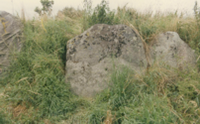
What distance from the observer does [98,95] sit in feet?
11.8

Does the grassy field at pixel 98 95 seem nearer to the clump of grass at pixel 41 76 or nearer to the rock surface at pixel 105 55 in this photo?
the clump of grass at pixel 41 76

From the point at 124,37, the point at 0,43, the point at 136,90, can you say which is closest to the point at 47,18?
the point at 0,43

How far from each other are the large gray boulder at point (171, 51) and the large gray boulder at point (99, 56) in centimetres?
57

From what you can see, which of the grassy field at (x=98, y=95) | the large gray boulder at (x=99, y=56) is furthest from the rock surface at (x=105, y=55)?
the grassy field at (x=98, y=95)

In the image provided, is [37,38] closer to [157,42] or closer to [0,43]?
[0,43]

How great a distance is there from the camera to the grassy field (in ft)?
9.23

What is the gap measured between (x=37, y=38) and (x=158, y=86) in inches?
141

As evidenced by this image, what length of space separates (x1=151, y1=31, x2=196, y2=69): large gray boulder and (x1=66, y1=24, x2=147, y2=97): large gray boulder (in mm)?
570

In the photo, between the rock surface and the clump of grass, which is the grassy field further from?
the rock surface

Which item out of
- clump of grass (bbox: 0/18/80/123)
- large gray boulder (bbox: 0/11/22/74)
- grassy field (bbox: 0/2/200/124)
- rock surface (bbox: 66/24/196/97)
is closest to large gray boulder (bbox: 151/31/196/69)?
rock surface (bbox: 66/24/196/97)

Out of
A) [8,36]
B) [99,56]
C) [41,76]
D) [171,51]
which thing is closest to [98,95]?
[99,56]

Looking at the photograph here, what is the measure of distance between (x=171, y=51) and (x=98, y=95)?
246 cm

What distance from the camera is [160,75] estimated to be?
365cm

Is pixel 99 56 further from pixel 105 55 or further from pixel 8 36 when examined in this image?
pixel 8 36
